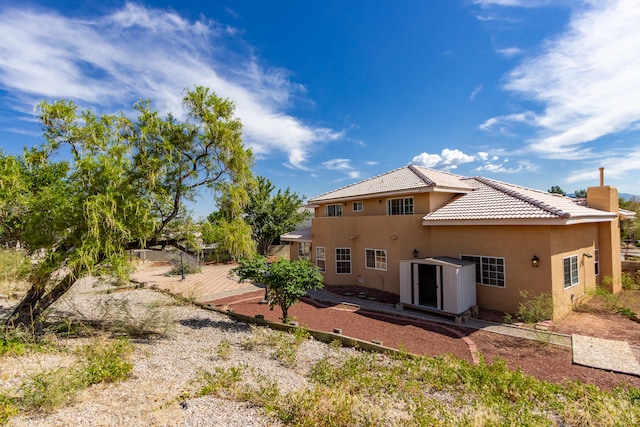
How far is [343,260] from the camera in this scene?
19.3 m

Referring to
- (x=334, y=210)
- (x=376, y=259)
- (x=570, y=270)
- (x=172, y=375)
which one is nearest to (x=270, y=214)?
(x=334, y=210)

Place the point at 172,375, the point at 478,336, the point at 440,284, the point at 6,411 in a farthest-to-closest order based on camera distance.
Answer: the point at 440,284
the point at 478,336
the point at 172,375
the point at 6,411

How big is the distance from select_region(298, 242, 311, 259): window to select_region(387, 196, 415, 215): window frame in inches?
340

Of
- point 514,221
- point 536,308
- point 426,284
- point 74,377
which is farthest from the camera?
point 426,284

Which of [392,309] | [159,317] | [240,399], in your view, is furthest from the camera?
[392,309]

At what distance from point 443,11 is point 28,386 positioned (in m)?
17.5

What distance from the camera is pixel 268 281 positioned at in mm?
11289

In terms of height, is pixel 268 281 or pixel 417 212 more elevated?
pixel 417 212

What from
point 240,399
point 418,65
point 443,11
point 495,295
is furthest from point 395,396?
point 418,65

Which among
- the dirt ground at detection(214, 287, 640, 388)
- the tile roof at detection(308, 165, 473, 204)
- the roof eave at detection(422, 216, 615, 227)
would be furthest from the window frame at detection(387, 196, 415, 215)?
the dirt ground at detection(214, 287, 640, 388)

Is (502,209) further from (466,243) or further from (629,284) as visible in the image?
(629,284)

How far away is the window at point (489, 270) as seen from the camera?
43.3 feet

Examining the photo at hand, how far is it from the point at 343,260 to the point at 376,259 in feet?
7.96

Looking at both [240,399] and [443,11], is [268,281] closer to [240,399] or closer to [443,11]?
[240,399]
